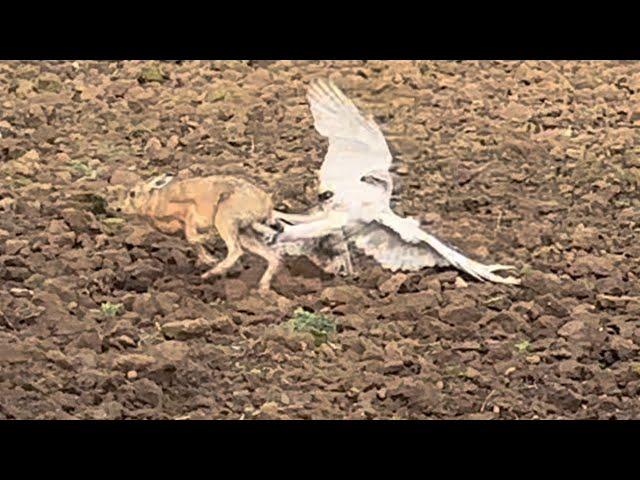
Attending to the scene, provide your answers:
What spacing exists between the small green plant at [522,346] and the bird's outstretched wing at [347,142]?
0.43 metres

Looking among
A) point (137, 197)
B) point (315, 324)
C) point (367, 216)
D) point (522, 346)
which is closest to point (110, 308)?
point (137, 197)

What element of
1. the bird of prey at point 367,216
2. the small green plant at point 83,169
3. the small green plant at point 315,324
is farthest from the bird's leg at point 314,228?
the small green plant at point 83,169

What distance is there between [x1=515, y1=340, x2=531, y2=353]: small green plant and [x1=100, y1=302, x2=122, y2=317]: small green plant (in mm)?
773

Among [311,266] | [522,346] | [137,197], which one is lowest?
[522,346]

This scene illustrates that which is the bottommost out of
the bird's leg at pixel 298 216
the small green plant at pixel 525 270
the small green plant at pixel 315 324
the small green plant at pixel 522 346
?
the small green plant at pixel 522 346

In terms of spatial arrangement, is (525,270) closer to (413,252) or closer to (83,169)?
(413,252)

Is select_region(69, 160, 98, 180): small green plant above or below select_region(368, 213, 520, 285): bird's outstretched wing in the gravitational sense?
above

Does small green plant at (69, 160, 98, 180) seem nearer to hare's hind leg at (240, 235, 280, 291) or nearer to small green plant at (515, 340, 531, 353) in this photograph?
hare's hind leg at (240, 235, 280, 291)

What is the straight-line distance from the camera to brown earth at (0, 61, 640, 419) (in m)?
3.13

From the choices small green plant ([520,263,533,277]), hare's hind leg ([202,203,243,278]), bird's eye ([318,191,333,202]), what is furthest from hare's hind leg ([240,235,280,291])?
small green plant ([520,263,533,277])

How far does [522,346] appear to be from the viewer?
316cm

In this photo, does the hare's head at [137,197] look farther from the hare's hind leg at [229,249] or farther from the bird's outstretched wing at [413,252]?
the bird's outstretched wing at [413,252]

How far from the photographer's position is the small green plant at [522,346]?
3162 millimetres

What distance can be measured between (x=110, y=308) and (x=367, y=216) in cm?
53
